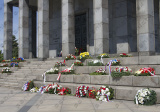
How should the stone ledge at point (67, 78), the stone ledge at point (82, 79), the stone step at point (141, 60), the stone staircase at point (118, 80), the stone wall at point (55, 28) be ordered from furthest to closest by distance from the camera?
the stone wall at point (55, 28)
the stone ledge at point (67, 78)
the stone ledge at point (82, 79)
the stone step at point (141, 60)
the stone staircase at point (118, 80)

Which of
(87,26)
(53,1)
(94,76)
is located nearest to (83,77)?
(94,76)

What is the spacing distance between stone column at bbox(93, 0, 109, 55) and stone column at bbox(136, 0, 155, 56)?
352cm

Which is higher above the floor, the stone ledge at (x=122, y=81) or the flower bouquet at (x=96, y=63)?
the flower bouquet at (x=96, y=63)

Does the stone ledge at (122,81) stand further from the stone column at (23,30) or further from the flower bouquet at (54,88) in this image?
the stone column at (23,30)

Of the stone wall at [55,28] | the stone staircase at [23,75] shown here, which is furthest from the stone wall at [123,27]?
the stone wall at [55,28]

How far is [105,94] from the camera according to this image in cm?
1083

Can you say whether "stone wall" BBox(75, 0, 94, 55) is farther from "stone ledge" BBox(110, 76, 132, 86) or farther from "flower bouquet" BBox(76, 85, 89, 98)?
"stone ledge" BBox(110, 76, 132, 86)

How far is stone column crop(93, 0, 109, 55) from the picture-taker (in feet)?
60.6

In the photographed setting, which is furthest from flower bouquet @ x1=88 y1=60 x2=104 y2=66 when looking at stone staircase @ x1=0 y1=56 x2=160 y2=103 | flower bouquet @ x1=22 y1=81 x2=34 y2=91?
flower bouquet @ x1=22 y1=81 x2=34 y2=91

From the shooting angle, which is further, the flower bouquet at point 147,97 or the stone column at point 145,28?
the stone column at point 145,28

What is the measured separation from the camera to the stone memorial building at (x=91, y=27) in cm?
1636

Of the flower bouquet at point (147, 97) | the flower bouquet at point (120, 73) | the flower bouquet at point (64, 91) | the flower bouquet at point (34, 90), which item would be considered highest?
the flower bouquet at point (120, 73)

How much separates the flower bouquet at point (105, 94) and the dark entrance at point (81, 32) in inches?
616

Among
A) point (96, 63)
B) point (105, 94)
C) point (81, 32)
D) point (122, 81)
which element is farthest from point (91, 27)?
point (105, 94)
